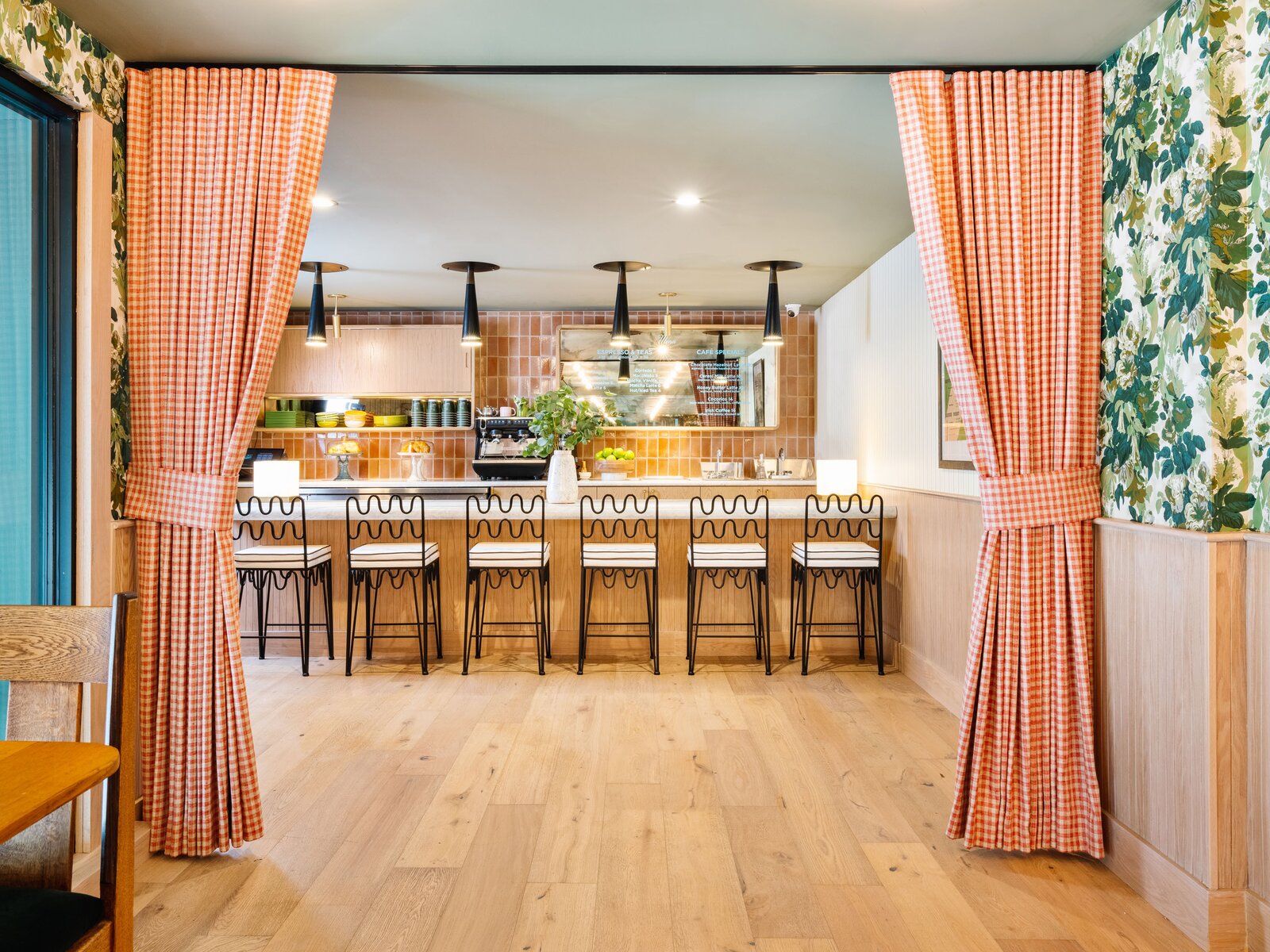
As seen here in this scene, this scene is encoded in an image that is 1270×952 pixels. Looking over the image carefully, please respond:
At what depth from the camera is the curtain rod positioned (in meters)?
2.75

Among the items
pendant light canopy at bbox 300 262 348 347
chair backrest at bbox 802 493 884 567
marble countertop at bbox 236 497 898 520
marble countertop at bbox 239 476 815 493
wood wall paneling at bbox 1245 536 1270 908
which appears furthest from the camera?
marble countertop at bbox 239 476 815 493

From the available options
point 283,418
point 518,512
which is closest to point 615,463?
point 518,512

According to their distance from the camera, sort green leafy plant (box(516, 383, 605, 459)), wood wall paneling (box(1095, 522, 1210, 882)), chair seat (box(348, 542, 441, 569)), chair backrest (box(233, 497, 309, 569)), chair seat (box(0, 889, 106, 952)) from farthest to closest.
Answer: green leafy plant (box(516, 383, 605, 459)) < chair backrest (box(233, 497, 309, 569)) < chair seat (box(348, 542, 441, 569)) < wood wall paneling (box(1095, 522, 1210, 882)) < chair seat (box(0, 889, 106, 952))

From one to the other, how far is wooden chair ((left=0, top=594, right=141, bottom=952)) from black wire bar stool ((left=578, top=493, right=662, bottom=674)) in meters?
3.17

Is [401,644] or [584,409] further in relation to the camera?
[584,409]

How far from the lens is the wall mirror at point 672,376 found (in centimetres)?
746

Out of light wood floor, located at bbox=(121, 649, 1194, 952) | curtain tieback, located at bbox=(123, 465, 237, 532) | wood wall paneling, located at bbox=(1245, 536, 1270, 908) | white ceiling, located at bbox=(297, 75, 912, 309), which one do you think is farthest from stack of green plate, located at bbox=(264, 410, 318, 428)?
wood wall paneling, located at bbox=(1245, 536, 1270, 908)

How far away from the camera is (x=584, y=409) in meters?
5.69

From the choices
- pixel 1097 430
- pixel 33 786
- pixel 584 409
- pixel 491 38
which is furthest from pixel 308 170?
pixel 584 409

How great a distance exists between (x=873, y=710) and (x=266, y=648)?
3518 mm

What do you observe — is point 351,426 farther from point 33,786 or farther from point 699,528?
point 33,786

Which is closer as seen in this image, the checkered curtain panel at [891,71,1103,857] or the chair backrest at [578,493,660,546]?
the checkered curtain panel at [891,71,1103,857]

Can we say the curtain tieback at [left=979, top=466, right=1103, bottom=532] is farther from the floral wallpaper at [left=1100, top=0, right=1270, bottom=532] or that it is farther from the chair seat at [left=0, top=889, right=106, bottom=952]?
the chair seat at [left=0, top=889, right=106, bottom=952]

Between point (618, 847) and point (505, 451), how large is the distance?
4.83m
